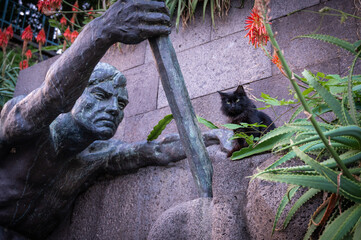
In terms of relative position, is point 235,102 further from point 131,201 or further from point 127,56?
point 127,56

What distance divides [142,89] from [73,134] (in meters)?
1.08

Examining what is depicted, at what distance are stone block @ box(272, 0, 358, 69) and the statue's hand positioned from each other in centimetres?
98

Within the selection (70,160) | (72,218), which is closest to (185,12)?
(70,160)

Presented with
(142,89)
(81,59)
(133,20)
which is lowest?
(142,89)

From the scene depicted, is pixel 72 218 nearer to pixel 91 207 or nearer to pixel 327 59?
pixel 91 207

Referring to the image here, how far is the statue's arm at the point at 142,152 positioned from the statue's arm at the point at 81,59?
52 cm

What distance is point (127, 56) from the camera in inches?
146

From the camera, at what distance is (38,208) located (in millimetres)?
2648

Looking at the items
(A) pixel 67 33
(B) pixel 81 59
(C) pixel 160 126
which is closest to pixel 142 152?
(C) pixel 160 126

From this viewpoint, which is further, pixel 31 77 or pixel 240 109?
pixel 31 77

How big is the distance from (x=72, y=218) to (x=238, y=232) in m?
1.48

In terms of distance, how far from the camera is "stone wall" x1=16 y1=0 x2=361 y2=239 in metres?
1.88

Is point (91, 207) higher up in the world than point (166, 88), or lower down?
lower down

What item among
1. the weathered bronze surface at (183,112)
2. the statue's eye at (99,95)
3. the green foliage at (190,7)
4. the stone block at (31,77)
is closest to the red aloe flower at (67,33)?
the stone block at (31,77)
